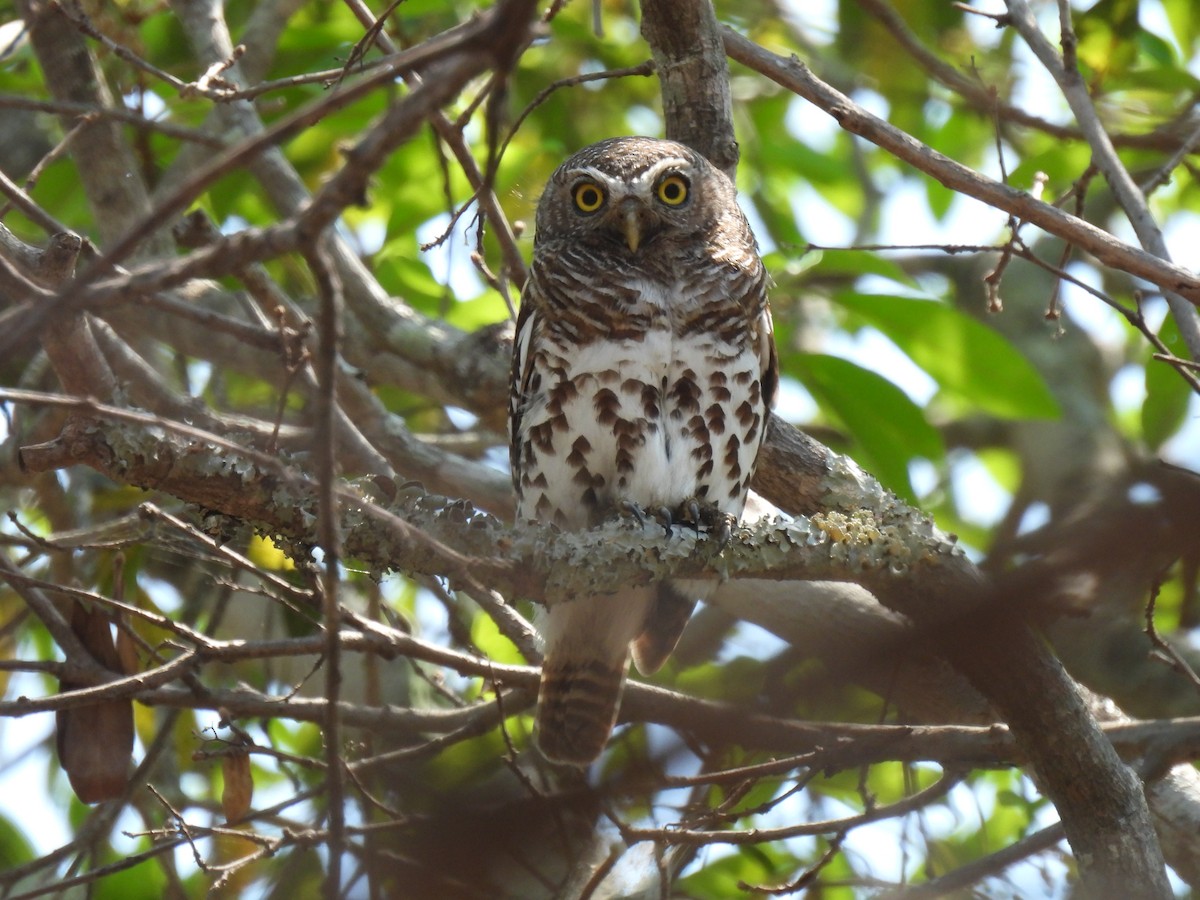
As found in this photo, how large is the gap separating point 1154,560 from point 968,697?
96.0 inches

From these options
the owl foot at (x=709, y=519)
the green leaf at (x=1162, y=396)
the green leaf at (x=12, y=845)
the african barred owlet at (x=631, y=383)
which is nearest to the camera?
the owl foot at (x=709, y=519)

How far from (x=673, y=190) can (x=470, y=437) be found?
1317mm

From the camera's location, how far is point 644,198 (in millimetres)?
3648

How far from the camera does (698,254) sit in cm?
361

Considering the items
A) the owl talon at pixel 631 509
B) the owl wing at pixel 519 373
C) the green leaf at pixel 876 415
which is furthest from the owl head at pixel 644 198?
the owl talon at pixel 631 509

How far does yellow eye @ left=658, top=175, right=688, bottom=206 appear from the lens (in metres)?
3.67

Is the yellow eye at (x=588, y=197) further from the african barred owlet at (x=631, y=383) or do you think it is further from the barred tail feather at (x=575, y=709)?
the barred tail feather at (x=575, y=709)

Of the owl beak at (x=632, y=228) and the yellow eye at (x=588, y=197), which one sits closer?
the owl beak at (x=632, y=228)

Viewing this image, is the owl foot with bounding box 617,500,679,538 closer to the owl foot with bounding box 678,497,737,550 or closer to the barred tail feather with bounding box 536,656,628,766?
the owl foot with bounding box 678,497,737,550

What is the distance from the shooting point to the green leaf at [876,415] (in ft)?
12.5

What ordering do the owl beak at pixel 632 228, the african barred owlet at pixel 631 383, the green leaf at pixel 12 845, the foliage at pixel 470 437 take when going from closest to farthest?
the foliage at pixel 470 437 → the african barred owlet at pixel 631 383 → the owl beak at pixel 632 228 → the green leaf at pixel 12 845

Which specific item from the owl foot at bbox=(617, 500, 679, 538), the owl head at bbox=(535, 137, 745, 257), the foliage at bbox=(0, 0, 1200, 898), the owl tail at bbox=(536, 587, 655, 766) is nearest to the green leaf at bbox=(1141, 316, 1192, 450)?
the foliage at bbox=(0, 0, 1200, 898)

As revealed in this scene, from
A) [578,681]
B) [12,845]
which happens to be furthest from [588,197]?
[12,845]

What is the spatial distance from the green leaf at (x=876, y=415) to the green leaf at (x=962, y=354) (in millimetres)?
183
